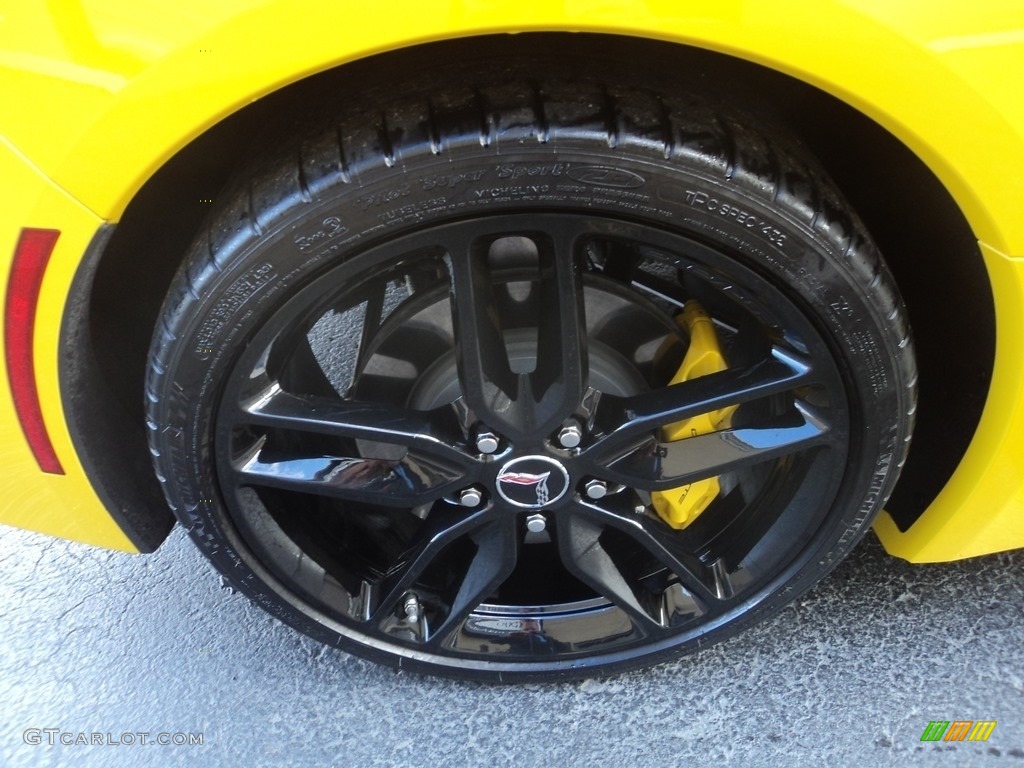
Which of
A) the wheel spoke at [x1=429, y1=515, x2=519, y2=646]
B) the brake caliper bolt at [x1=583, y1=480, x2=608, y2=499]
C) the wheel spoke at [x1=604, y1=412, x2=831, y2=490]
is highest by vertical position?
the wheel spoke at [x1=604, y1=412, x2=831, y2=490]

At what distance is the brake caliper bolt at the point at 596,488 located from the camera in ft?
3.93

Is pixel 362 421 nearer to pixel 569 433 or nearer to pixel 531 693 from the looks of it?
pixel 569 433

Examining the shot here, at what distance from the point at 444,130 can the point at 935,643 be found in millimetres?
1263

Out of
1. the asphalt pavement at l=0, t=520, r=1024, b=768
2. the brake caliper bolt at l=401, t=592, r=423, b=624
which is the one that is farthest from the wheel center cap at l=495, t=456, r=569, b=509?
the asphalt pavement at l=0, t=520, r=1024, b=768

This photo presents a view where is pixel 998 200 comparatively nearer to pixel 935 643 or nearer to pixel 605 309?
pixel 605 309

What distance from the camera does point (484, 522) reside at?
4.03 ft

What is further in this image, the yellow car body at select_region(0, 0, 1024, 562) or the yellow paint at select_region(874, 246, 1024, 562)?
the yellow paint at select_region(874, 246, 1024, 562)

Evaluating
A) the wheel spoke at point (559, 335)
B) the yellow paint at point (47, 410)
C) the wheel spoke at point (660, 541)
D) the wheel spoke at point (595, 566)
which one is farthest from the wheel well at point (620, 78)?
the wheel spoke at point (595, 566)

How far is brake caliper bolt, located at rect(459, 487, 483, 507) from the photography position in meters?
1.20

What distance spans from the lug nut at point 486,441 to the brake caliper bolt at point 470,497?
92mm

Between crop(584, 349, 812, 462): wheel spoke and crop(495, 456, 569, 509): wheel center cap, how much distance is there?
6cm

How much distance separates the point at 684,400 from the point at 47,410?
33.6 inches

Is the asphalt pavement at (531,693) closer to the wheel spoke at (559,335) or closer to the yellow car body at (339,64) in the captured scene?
the wheel spoke at (559,335)

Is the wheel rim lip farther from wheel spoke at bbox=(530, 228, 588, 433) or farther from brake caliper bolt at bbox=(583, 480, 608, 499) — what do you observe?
wheel spoke at bbox=(530, 228, 588, 433)
